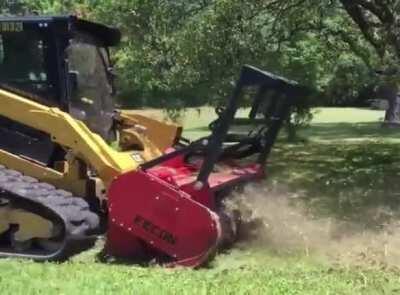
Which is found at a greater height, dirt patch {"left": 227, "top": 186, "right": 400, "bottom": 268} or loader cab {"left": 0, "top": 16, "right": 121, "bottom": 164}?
loader cab {"left": 0, "top": 16, "right": 121, "bottom": 164}

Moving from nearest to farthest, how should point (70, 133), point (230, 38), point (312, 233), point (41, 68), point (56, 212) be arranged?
point (56, 212)
point (70, 133)
point (41, 68)
point (312, 233)
point (230, 38)

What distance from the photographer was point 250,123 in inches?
362

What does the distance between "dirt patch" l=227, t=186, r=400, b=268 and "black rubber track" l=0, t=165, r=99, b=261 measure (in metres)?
1.50

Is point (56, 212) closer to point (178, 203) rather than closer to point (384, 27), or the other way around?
point (178, 203)

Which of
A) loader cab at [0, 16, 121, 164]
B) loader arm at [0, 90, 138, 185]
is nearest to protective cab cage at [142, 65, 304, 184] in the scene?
Answer: loader arm at [0, 90, 138, 185]

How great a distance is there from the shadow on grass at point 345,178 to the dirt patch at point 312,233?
1.70 ft

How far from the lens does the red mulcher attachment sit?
750 cm

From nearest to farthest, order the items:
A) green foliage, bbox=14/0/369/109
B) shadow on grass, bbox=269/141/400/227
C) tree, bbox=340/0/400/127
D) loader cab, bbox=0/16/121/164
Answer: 1. loader cab, bbox=0/16/121/164
2. shadow on grass, bbox=269/141/400/227
3. tree, bbox=340/0/400/127
4. green foliage, bbox=14/0/369/109

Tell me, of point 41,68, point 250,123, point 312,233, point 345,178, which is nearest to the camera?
point 41,68

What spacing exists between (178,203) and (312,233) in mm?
1829

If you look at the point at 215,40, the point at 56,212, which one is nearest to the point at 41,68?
the point at 56,212

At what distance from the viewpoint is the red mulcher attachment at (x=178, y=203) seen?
24.6 ft

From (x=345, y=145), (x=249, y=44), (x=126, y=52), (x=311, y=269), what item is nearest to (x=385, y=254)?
(x=311, y=269)

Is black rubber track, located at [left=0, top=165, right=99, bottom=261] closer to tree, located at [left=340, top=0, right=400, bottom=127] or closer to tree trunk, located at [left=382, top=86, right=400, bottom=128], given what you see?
tree, located at [left=340, top=0, right=400, bottom=127]
